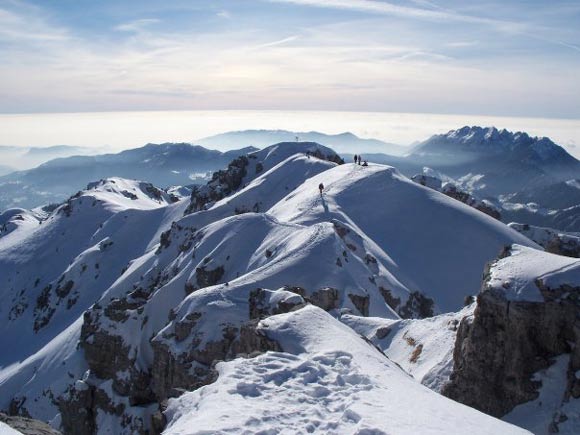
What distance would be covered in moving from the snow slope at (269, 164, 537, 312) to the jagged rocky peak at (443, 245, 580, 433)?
35.6 m

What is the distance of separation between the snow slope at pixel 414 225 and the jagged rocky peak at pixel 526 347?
35619mm

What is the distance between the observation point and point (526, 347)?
29.3m

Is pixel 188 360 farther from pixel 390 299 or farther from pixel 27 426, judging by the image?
pixel 27 426

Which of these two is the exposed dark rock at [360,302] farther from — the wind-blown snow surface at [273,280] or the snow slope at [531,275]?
the snow slope at [531,275]

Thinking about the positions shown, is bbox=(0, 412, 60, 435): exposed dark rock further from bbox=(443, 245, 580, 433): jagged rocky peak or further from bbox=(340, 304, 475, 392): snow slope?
bbox=(340, 304, 475, 392): snow slope

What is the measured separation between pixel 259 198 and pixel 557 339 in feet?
234

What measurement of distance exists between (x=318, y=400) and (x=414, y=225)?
63.7 metres

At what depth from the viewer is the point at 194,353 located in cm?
4412

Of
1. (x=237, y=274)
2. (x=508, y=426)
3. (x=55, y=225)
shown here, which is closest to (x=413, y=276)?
(x=237, y=274)

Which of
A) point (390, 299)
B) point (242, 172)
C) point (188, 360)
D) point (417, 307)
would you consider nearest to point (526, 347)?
point (188, 360)

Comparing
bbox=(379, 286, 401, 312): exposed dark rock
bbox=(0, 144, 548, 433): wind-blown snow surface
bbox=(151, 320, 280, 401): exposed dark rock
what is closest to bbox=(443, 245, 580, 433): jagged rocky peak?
bbox=(0, 144, 548, 433): wind-blown snow surface

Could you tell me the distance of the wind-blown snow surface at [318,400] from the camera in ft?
55.0

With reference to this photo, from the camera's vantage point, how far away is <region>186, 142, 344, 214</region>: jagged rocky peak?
119m

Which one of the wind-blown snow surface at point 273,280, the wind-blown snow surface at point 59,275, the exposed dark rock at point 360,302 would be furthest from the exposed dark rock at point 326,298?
the wind-blown snow surface at point 59,275
